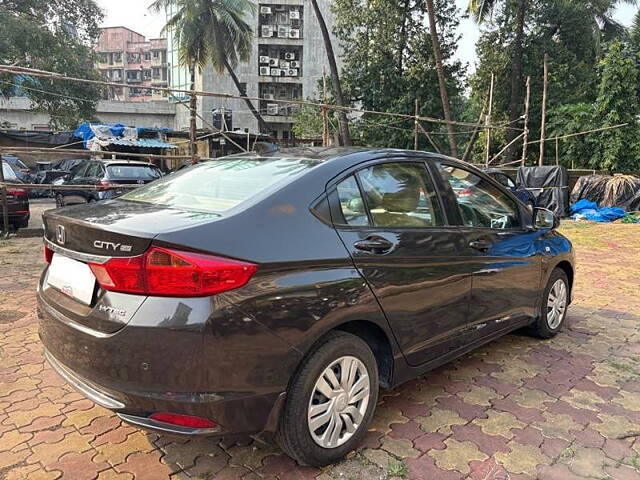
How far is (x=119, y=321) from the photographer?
1.97 metres

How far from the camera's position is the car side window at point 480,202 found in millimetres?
3234

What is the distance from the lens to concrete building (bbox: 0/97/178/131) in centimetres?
3347

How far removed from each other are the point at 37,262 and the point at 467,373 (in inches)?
238

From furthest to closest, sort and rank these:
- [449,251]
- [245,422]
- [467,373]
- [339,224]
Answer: [467,373], [449,251], [339,224], [245,422]

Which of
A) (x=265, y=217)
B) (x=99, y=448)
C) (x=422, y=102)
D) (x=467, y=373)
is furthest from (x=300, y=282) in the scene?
(x=422, y=102)

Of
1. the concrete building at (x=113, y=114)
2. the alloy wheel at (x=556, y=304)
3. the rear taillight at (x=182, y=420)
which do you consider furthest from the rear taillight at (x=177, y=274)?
the concrete building at (x=113, y=114)

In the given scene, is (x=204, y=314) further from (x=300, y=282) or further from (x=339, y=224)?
(x=339, y=224)

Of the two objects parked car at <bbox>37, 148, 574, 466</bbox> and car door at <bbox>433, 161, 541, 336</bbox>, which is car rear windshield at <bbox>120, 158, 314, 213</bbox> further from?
car door at <bbox>433, 161, 541, 336</bbox>

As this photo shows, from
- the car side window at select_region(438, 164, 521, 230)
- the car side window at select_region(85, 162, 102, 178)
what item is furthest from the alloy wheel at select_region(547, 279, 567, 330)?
the car side window at select_region(85, 162, 102, 178)

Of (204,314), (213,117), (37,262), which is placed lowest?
(37,262)

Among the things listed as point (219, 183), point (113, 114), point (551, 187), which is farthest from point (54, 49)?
point (219, 183)

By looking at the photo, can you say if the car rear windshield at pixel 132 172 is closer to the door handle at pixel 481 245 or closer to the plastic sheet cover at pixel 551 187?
the door handle at pixel 481 245

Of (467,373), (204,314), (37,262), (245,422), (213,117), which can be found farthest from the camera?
(213,117)

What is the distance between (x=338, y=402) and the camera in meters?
2.36
